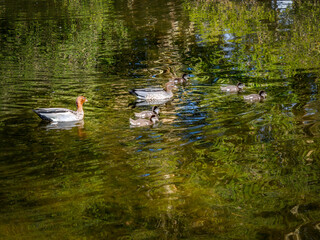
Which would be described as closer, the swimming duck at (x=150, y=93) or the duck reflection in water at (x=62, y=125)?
the duck reflection in water at (x=62, y=125)

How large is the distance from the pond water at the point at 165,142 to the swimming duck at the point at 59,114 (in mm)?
177

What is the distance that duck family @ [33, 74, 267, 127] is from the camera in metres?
11.1

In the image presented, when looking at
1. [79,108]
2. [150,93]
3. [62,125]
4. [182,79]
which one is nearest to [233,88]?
[182,79]

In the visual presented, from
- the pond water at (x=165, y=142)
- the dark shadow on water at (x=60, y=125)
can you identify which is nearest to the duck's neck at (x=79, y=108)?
the pond water at (x=165, y=142)

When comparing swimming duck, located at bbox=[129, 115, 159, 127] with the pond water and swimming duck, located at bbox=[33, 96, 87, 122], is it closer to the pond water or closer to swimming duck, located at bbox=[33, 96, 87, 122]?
the pond water

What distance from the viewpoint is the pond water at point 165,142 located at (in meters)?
6.52

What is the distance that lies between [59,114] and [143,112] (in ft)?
6.34

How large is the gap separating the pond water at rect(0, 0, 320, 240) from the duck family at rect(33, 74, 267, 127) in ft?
0.67

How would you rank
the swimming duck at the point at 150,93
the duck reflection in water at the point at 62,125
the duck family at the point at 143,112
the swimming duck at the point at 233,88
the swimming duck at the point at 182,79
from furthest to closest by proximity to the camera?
the swimming duck at the point at 182,79 → the swimming duck at the point at 233,88 → the swimming duck at the point at 150,93 → the duck family at the point at 143,112 → the duck reflection in water at the point at 62,125

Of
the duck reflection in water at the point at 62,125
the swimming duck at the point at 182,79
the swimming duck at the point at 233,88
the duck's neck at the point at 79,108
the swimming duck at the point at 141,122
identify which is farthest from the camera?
the swimming duck at the point at 182,79

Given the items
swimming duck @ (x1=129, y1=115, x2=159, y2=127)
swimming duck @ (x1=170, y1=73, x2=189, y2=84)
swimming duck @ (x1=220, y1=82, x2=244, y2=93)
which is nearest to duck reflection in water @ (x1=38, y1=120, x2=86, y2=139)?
swimming duck @ (x1=129, y1=115, x2=159, y2=127)

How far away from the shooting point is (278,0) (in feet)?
108

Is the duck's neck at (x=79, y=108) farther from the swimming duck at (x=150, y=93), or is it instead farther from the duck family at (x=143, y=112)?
the swimming duck at (x=150, y=93)

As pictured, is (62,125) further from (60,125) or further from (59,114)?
(59,114)
